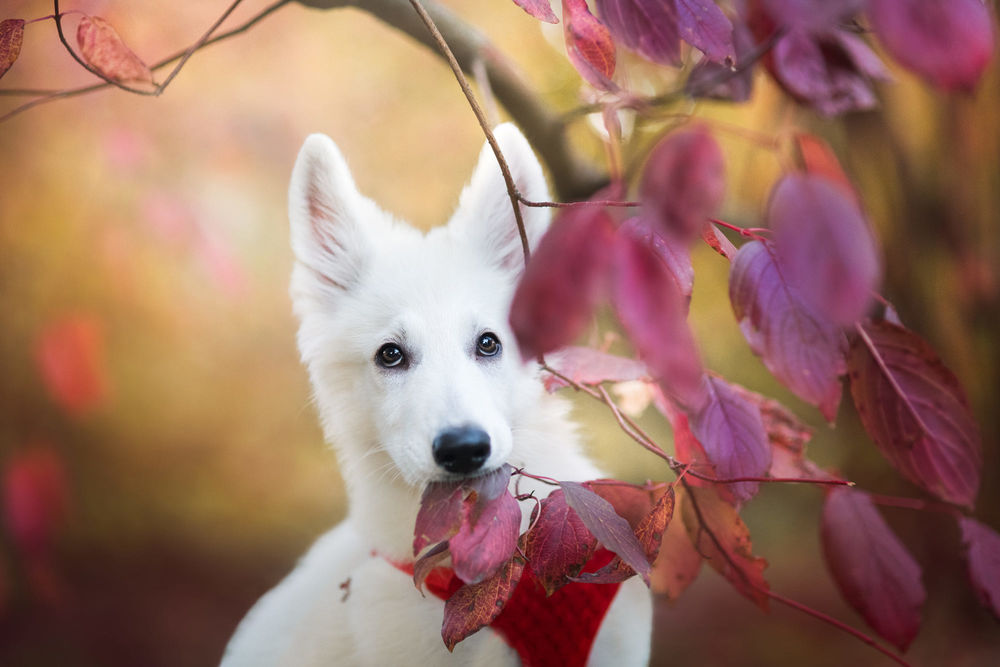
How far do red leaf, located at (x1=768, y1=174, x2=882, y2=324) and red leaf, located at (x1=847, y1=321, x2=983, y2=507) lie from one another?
415 millimetres

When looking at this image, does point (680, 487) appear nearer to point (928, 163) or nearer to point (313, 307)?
point (313, 307)

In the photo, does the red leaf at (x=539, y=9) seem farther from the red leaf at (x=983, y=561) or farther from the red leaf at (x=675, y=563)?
the red leaf at (x=983, y=561)

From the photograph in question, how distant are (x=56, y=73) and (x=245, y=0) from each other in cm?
50

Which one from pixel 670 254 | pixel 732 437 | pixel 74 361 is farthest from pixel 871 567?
pixel 74 361

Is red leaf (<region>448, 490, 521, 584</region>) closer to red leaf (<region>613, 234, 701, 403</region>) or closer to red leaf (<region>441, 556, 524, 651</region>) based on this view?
red leaf (<region>441, 556, 524, 651</region>)

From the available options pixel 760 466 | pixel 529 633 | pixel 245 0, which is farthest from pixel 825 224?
pixel 245 0

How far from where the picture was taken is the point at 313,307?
4.06 ft

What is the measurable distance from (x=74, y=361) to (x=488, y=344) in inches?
55.3

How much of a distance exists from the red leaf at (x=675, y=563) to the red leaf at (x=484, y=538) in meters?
0.44

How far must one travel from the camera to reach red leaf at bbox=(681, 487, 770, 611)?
0.92 meters

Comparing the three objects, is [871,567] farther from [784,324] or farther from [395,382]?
[395,382]

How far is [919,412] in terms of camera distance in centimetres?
A: 82

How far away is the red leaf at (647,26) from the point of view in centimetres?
60

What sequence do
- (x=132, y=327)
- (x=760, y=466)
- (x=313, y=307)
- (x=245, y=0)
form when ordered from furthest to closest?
(x=132, y=327) → (x=245, y=0) → (x=313, y=307) → (x=760, y=466)
